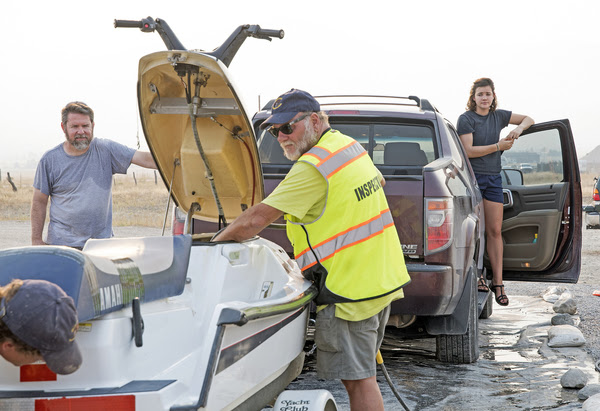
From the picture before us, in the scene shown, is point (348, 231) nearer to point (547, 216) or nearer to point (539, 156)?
point (547, 216)

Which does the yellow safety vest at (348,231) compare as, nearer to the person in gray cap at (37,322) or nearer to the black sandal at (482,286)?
the person in gray cap at (37,322)

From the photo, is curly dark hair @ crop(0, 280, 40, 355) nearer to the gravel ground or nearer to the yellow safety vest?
the yellow safety vest

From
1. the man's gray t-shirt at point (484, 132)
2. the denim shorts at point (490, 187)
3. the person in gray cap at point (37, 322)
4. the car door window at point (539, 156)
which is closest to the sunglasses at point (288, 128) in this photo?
the person in gray cap at point (37, 322)

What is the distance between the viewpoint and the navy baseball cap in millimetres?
4020

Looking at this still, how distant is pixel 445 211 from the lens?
561 centimetres

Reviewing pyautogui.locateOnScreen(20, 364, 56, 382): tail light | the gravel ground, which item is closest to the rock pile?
the gravel ground

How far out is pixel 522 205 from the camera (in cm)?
811

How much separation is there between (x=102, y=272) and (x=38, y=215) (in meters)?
2.94

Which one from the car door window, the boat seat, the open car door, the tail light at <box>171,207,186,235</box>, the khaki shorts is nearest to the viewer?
the boat seat

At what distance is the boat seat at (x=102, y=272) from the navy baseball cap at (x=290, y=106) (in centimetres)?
96

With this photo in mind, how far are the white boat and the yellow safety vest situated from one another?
0.65 ft

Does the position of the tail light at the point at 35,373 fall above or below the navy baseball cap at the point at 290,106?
below

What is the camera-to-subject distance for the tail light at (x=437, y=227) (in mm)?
5594

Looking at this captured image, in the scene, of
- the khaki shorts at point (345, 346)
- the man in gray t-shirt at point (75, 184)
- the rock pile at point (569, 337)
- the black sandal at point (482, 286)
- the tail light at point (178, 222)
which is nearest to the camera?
the khaki shorts at point (345, 346)
